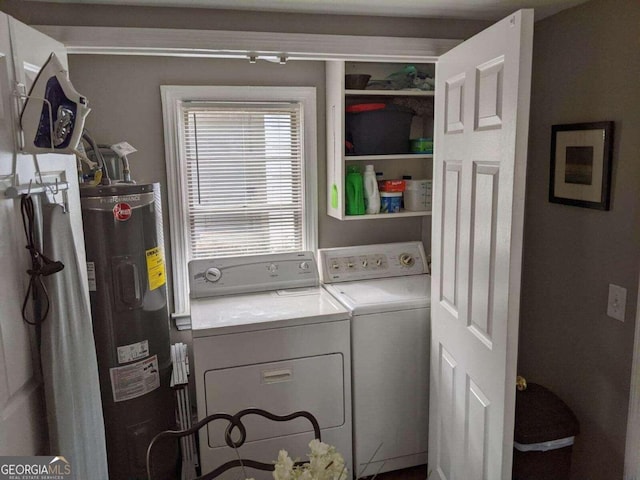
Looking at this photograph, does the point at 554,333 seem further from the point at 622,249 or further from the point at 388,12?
the point at 388,12

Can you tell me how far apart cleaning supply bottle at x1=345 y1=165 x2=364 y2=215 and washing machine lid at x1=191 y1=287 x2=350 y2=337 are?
463 millimetres

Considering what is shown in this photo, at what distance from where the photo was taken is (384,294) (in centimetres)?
246

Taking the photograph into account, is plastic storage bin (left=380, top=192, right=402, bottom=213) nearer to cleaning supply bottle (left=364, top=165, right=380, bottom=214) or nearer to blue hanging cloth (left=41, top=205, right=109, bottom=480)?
cleaning supply bottle (left=364, top=165, right=380, bottom=214)

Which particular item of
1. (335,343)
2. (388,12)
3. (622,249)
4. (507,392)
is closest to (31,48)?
(388,12)

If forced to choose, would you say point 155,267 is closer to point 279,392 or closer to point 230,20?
point 279,392

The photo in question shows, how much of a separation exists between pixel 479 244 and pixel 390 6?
998 millimetres

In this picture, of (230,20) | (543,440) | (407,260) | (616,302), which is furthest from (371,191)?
(543,440)

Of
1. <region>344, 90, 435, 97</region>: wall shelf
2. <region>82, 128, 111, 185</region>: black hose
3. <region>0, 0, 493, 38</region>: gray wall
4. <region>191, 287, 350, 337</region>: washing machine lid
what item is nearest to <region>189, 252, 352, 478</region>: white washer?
<region>191, 287, 350, 337</region>: washing machine lid

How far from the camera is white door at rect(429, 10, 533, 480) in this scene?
149 centimetres

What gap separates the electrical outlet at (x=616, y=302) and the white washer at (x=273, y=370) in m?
1.05

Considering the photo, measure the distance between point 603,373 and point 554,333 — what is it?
296 millimetres

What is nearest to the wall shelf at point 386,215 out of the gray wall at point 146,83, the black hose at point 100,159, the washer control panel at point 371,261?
the washer control panel at point 371,261

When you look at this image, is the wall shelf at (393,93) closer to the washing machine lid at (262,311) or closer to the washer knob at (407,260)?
the washer knob at (407,260)

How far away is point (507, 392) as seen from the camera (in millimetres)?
1587
